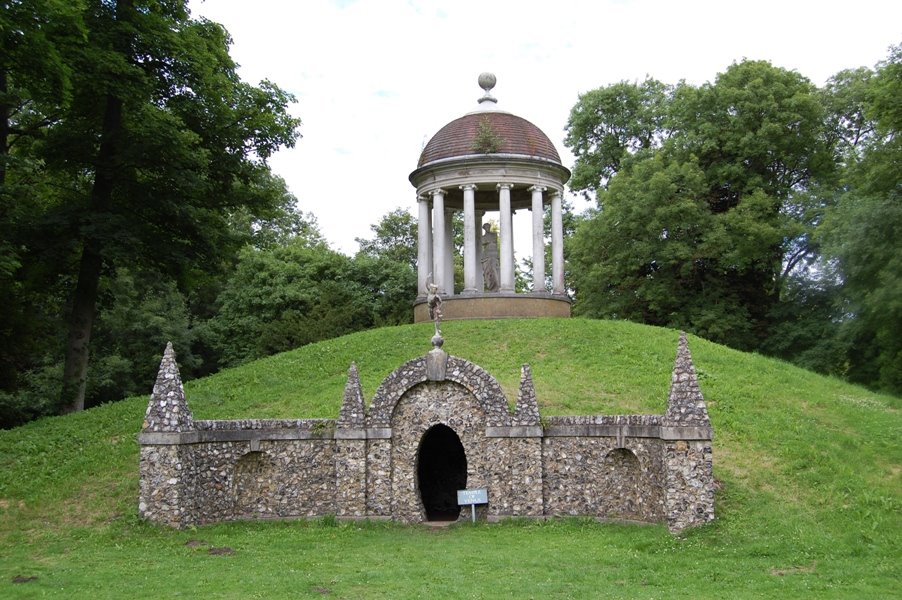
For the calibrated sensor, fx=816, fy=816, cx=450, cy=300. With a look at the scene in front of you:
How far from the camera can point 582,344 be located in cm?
2905

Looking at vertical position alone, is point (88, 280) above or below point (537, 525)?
above

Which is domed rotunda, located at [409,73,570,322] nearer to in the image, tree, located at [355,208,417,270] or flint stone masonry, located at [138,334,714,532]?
flint stone masonry, located at [138,334,714,532]

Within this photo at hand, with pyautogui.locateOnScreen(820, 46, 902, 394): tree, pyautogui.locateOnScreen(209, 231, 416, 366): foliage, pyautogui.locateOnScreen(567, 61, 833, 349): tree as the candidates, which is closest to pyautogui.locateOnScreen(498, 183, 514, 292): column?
pyautogui.locateOnScreen(567, 61, 833, 349): tree

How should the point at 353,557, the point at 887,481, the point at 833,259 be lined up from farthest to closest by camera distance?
the point at 833,259, the point at 887,481, the point at 353,557

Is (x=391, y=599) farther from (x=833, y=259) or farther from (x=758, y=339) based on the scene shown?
(x=758, y=339)

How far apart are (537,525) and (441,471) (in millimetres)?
5312

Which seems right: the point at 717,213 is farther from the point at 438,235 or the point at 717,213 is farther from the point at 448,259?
the point at 438,235

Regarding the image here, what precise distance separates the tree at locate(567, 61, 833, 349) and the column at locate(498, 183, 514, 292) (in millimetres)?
8716

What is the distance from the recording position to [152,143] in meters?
25.6

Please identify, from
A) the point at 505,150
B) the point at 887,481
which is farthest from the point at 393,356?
the point at 887,481

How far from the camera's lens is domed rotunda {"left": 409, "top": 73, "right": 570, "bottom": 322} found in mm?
32969

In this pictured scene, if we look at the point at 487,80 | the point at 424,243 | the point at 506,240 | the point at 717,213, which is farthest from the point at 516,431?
the point at 717,213

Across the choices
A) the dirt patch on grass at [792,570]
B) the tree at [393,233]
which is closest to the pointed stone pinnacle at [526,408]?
the dirt patch on grass at [792,570]

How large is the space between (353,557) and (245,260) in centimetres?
3413
